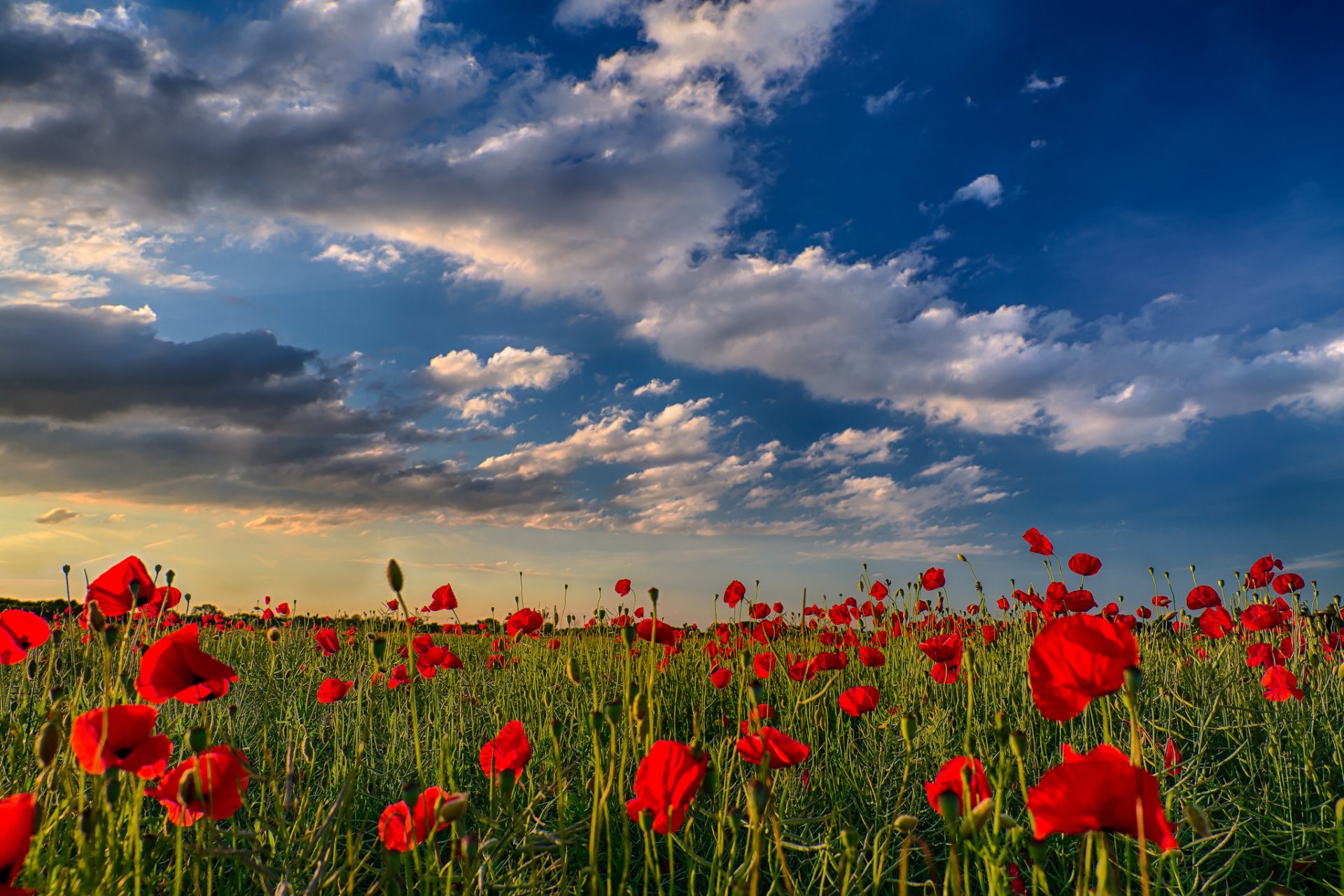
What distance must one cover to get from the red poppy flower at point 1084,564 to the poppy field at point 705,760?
12 millimetres

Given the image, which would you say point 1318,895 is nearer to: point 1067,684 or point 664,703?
point 1067,684

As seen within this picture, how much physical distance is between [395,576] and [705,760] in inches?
30.3

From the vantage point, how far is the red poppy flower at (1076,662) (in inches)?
53.6

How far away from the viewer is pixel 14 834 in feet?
4.10

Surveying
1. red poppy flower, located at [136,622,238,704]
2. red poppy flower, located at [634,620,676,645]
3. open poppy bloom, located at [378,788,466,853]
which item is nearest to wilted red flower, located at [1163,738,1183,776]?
red poppy flower, located at [634,620,676,645]

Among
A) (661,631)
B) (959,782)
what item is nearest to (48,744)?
(959,782)

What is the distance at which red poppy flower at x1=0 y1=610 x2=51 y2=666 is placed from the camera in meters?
2.17

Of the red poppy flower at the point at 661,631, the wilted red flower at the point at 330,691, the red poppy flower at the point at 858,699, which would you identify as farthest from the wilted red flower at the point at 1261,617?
the wilted red flower at the point at 330,691

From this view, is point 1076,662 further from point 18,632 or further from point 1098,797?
point 18,632

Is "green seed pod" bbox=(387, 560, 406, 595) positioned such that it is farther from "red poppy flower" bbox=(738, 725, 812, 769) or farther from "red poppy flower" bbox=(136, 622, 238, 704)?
"red poppy flower" bbox=(738, 725, 812, 769)

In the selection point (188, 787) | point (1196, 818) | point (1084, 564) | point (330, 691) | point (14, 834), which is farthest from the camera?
point (1084, 564)

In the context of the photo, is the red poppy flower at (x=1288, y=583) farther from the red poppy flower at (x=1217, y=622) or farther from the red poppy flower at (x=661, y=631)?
the red poppy flower at (x=661, y=631)

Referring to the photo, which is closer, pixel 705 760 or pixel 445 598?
pixel 705 760

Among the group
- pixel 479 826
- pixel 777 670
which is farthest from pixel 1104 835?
pixel 777 670
